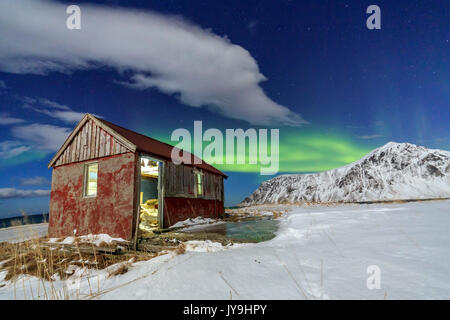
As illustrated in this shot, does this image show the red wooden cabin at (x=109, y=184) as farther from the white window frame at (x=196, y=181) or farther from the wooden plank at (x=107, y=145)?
the white window frame at (x=196, y=181)

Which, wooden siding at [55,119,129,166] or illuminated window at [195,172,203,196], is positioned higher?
wooden siding at [55,119,129,166]

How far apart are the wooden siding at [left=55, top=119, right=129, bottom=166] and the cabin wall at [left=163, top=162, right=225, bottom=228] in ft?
7.94

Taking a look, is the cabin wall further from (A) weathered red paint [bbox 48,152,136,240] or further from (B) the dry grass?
(B) the dry grass

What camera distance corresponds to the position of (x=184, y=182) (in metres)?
11.7

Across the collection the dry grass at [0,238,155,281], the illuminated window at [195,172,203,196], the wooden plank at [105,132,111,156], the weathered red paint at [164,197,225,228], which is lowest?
the dry grass at [0,238,155,281]

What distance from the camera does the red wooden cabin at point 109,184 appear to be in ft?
29.0

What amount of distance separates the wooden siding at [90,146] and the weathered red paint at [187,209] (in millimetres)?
3231

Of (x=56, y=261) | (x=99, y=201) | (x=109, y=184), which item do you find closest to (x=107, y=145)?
(x=109, y=184)

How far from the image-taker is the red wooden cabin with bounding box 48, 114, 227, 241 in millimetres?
8852

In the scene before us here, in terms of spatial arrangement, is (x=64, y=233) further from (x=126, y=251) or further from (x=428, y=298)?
(x=428, y=298)

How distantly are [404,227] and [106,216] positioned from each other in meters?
9.96

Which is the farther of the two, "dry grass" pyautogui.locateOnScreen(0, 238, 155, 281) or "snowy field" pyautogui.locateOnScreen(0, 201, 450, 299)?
"dry grass" pyautogui.locateOnScreen(0, 238, 155, 281)

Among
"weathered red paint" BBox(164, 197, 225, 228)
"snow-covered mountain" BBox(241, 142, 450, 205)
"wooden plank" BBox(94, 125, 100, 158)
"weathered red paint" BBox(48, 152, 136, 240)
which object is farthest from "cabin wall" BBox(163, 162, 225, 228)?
"snow-covered mountain" BBox(241, 142, 450, 205)

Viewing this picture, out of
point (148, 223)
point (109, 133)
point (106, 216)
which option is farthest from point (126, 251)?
point (109, 133)
